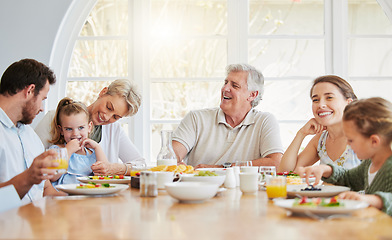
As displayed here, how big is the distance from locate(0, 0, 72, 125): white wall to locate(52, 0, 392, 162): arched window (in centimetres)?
26

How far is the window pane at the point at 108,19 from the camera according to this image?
440cm

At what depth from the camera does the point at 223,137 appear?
3607 mm

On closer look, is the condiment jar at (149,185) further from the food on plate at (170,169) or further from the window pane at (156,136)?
the window pane at (156,136)

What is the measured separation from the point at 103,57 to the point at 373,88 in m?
2.47

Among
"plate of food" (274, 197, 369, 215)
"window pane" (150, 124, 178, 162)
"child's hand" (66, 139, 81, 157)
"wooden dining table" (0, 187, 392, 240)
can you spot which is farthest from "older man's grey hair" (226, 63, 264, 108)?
→ "plate of food" (274, 197, 369, 215)

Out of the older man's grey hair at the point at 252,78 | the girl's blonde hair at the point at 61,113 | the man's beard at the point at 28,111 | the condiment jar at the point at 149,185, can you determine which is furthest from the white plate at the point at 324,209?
the older man's grey hair at the point at 252,78

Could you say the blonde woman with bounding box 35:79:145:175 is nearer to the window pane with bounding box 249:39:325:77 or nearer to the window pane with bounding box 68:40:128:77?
the window pane with bounding box 68:40:128:77

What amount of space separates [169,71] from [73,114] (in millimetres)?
1540

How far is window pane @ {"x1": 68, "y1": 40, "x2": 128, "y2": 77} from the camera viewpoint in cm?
439

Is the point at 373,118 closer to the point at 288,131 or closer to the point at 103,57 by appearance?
the point at 288,131

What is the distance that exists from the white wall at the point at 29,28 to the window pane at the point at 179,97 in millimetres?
997

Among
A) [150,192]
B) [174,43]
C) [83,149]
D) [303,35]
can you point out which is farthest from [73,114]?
[303,35]

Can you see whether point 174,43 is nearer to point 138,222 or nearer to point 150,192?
point 150,192

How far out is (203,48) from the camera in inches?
172
